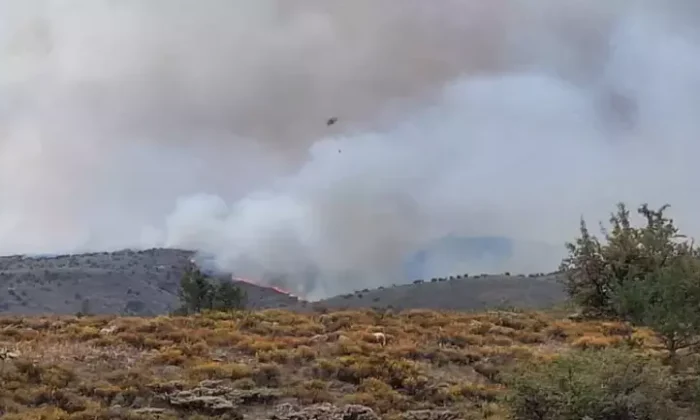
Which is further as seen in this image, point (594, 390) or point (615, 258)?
point (615, 258)

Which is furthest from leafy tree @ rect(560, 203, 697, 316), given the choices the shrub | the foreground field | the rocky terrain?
the rocky terrain

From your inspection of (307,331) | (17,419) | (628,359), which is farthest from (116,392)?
(628,359)

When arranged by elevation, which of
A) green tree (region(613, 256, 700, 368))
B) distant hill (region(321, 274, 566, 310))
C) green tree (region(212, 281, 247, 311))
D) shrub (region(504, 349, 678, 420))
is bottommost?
shrub (region(504, 349, 678, 420))

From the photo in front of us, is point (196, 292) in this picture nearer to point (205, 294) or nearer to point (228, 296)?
point (205, 294)

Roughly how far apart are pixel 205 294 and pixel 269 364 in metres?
35.3

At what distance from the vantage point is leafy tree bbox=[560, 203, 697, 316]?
115 ft

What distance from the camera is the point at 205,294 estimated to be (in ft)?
190

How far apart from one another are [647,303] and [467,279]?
130256 mm

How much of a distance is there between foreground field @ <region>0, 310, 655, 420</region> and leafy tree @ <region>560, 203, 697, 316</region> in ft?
13.4

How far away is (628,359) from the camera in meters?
17.4

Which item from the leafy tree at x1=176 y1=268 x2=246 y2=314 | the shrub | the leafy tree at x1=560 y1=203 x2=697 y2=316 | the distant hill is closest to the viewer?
the shrub

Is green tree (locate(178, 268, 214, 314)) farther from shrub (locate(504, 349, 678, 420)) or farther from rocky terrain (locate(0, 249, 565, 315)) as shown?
rocky terrain (locate(0, 249, 565, 315))

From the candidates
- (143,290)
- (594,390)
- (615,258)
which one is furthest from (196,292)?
(143,290)

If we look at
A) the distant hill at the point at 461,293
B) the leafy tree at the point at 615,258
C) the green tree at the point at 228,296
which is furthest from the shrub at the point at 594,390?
the distant hill at the point at 461,293
